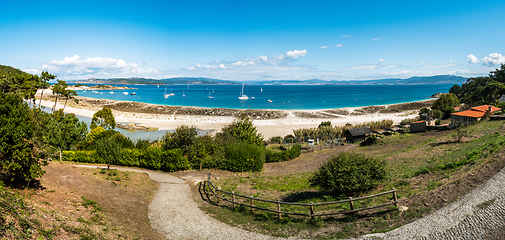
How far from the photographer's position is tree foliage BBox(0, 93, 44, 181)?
30.2 ft

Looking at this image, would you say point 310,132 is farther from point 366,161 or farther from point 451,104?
point 451,104

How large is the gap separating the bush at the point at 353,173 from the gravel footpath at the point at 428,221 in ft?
9.15

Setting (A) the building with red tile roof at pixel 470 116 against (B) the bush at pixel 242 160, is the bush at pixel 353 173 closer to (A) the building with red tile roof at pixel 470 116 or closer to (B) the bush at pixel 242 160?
(B) the bush at pixel 242 160

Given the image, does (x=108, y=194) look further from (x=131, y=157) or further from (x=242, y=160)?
(x=242, y=160)

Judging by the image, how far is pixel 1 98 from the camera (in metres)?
9.97

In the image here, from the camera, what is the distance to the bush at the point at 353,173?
430 inches

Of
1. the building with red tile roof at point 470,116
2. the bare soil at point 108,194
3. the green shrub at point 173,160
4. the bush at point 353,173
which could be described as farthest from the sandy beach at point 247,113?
the bush at point 353,173

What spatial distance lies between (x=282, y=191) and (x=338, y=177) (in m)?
4.47

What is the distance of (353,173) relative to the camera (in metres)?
10.9

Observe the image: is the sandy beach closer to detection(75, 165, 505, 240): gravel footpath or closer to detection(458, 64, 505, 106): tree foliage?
detection(458, 64, 505, 106): tree foliage

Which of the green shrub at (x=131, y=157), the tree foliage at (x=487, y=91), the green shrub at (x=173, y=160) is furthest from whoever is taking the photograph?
the tree foliage at (x=487, y=91)

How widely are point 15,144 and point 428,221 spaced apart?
15.5 m

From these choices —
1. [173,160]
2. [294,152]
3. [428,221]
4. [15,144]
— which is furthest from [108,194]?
[294,152]

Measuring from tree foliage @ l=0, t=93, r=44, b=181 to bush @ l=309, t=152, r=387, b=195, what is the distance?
1270 cm
